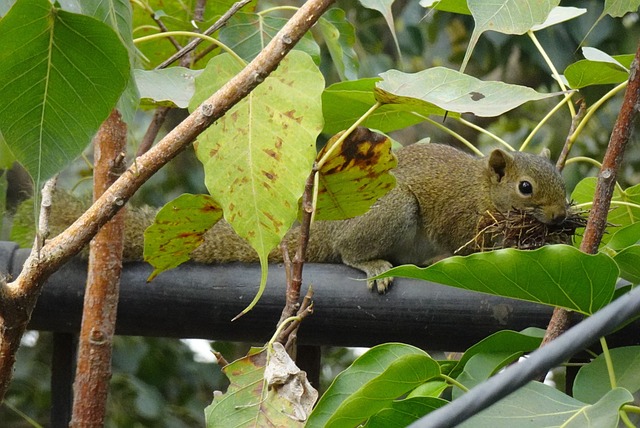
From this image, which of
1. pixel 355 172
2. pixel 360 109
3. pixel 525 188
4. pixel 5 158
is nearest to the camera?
pixel 355 172

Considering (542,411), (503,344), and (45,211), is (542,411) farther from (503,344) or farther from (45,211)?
(45,211)

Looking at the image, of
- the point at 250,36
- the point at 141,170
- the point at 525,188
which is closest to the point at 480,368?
the point at 141,170

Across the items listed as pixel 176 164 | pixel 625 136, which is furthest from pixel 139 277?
pixel 176 164

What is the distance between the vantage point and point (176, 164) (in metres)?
3.92

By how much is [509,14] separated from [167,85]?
1.13ft

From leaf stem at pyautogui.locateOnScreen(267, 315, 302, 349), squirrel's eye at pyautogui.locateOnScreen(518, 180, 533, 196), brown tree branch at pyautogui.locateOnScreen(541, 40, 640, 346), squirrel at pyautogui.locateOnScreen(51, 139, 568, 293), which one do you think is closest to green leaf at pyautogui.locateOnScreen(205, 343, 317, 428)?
leaf stem at pyautogui.locateOnScreen(267, 315, 302, 349)

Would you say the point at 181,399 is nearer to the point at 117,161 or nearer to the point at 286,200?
the point at 117,161

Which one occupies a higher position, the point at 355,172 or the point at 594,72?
the point at 594,72

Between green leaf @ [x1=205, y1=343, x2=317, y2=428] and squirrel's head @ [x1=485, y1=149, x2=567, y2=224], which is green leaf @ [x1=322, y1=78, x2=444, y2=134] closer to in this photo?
green leaf @ [x1=205, y1=343, x2=317, y2=428]

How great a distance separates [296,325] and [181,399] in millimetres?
2353

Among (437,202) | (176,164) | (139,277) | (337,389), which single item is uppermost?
(176,164)

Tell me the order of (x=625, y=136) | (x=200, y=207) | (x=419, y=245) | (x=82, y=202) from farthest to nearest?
(x=419, y=245) → (x=82, y=202) → (x=200, y=207) → (x=625, y=136)

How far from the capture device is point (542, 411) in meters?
0.71

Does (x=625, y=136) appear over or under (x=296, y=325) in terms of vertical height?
over
